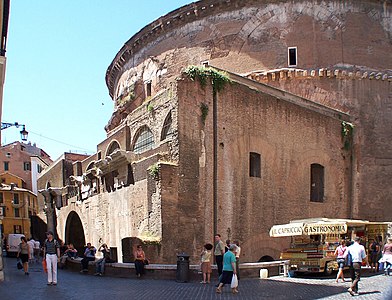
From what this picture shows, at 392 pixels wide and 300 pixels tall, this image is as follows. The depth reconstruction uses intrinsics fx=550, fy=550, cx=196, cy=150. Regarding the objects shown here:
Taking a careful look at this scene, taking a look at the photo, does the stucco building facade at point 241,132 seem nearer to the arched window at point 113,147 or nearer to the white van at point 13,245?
the arched window at point 113,147

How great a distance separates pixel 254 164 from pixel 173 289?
724 centimetres

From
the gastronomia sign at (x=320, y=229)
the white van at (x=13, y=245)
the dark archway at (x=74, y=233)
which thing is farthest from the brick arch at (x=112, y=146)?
the white van at (x=13, y=245)

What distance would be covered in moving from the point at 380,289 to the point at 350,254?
51.0 inches

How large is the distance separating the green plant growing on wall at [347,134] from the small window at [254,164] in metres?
5.35

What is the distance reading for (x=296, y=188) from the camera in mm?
18609

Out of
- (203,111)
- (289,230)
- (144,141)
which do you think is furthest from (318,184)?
(144,141)

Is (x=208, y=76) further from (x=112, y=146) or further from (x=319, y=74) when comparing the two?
(x=319, y=74)

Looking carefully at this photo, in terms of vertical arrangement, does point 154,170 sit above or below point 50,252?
above

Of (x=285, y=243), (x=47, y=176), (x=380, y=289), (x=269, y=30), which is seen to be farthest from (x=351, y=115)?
(x=47, y=176)

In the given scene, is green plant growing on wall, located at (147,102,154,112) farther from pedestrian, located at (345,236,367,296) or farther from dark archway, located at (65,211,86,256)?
dark archway, located at (65,211,86,256)

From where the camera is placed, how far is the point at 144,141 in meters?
17.7

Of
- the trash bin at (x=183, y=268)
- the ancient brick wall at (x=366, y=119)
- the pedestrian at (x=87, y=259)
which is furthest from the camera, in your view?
the ancient brick wall at (x=366, y=119)

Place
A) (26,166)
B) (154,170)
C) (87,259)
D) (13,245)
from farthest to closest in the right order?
(26,166) < (13,245) < (87,259) < (154,170)

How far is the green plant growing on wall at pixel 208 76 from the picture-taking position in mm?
15922
